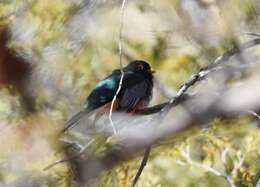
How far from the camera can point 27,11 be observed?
3176 millimetres

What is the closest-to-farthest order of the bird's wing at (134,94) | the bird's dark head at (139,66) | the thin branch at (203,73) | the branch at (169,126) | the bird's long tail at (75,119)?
1. the branch at (169,126)
2. the thin branch at (203,73)
3. the bird's long tail at (75,119)
4. the bird's wing at (134,94)
5. the bird's dark head at (139,66)

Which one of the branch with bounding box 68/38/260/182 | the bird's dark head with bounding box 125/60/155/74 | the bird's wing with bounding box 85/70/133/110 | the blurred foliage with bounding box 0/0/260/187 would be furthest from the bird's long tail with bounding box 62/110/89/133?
the branch with bounding box 68/38/260/182

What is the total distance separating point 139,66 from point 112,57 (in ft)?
1.61

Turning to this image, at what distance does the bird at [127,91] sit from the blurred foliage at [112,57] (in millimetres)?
306

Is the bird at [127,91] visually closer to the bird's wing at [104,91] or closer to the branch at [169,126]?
the bird's wing at [104,91]

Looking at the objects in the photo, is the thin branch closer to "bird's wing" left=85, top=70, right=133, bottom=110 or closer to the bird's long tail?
the bird's long tail

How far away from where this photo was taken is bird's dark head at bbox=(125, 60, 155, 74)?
4270 mm

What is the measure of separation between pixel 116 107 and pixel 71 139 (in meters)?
1.69

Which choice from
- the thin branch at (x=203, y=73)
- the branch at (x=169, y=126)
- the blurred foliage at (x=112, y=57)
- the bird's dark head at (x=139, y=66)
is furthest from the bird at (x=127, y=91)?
the branch at (x=169, y=126)

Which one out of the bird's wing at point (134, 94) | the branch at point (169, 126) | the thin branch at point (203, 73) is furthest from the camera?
the bird's wing at point (134, 94)

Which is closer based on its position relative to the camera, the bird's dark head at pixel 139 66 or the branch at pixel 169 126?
the branch at pixel 169 126

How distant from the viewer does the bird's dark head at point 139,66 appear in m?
4.27

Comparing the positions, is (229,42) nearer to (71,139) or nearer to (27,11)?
(71,139)

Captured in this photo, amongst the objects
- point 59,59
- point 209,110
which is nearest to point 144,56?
point 59,59
